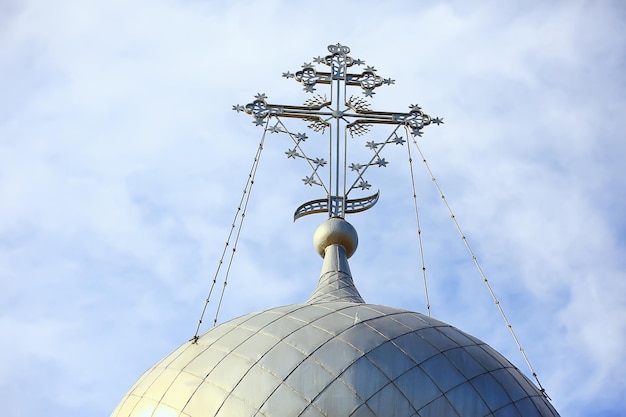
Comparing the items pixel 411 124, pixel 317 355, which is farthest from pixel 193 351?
pixel 411 124

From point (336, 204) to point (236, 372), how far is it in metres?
5.77

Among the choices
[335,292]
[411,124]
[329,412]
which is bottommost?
[329,412]

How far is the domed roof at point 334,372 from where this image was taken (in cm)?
1391

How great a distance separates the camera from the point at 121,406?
1529 centimetres

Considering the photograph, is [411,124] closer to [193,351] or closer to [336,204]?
[336,204]

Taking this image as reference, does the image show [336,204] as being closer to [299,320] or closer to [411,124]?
[411,124]

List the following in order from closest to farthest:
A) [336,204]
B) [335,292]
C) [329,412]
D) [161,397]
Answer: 1. [329,412]
2. [161,397]
3. [335,292]
4. [336,204]

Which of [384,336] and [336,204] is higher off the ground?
[336,204]

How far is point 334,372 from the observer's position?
46.3 ft

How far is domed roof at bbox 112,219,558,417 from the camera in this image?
1391cm

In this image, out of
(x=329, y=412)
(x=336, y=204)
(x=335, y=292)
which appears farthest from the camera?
(x=336, y=204)

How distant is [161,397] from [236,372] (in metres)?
1.03

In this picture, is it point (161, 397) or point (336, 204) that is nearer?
point (161, 397)

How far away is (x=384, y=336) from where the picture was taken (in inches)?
582
